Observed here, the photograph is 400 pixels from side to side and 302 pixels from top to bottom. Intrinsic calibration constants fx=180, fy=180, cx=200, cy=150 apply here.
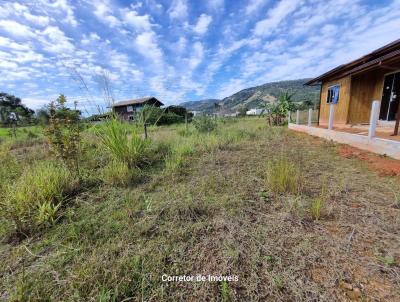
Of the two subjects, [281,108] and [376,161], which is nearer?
[376,161]

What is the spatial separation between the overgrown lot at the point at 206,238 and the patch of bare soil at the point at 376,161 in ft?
1.41

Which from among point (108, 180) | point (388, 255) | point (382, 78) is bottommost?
point (388, 255)

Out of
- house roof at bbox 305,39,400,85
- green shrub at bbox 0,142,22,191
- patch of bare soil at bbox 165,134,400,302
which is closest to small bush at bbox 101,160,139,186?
patch of bare soil at bbox 165,134,400,302

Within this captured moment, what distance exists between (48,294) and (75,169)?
2520 mm

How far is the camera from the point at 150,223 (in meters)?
2.13

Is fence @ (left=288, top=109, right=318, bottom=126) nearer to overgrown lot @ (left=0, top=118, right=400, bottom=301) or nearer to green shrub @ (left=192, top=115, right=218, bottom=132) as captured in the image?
green shrub @ (left=192, top=115, right=218, bottom=132)

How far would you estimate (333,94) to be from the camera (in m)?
9.55

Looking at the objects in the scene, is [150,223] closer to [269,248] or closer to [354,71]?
[269,248]

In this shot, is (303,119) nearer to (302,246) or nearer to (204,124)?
(204,124)

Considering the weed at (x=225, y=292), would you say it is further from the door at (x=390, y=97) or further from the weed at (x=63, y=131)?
the door at (x=390, y=97)

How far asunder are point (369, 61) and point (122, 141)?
32.1ft

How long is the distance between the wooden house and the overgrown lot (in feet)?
19.6

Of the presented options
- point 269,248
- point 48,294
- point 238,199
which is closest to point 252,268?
point 269,248

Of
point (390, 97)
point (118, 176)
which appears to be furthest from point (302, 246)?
point (390, 97)
